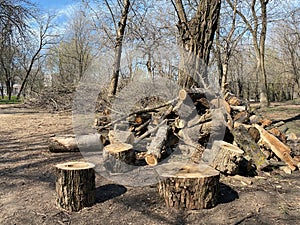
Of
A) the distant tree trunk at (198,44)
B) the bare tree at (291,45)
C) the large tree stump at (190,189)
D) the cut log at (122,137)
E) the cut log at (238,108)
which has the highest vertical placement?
the bare tree at (291,45)

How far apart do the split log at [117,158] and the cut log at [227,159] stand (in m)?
1.18

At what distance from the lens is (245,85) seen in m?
22.0

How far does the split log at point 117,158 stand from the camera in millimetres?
3732

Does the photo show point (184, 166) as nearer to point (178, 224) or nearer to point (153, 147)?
point (178, 224)

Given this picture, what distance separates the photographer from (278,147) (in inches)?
178

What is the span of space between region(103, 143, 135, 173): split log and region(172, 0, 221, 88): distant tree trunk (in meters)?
2.15

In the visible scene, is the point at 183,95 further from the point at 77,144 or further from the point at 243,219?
the point at 243,219

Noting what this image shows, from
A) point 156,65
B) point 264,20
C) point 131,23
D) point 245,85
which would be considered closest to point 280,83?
point 245,85

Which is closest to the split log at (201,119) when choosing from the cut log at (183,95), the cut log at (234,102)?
the cut log at (183,95)

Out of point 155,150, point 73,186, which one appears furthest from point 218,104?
point 73,186

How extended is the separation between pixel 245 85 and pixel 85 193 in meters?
21.2

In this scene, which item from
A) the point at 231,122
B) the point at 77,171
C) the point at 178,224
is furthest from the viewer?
the point at 231,122

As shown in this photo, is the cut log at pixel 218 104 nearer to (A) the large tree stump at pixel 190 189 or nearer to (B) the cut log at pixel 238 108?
(B) the cut log at pixel 238 108

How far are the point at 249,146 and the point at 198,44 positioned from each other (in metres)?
2.28
